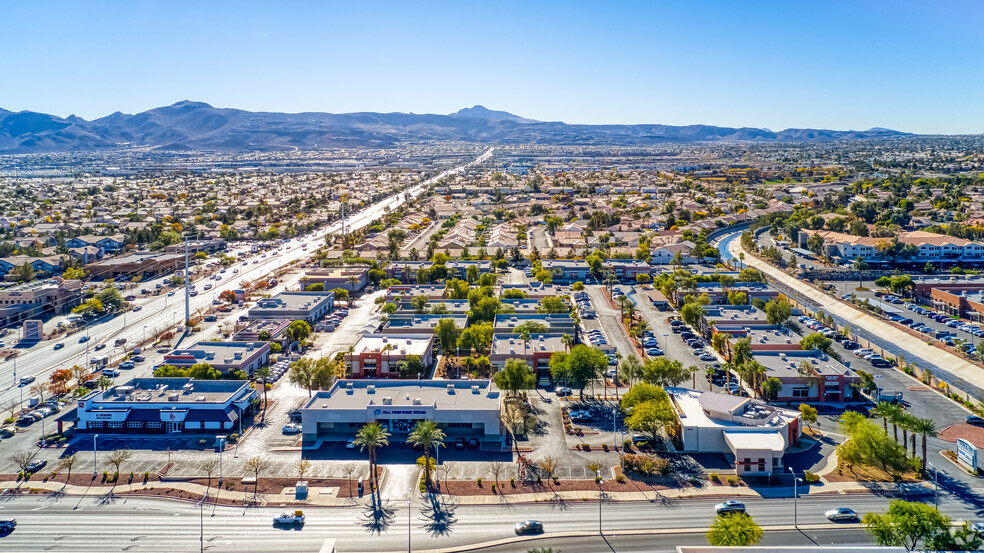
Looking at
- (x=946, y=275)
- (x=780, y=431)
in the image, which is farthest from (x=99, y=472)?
(x=946, y=275)

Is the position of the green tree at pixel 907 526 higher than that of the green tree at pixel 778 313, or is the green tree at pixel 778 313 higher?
the green tree at pixel 778 313

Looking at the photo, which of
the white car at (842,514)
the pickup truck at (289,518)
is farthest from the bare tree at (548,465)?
the white car at (842,514)

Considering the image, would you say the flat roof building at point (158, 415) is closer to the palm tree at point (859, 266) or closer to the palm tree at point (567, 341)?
the palm tree at point (567, 341)

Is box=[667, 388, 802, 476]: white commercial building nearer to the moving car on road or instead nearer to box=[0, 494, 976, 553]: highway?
box=[0, 494, 976, 553]: highway

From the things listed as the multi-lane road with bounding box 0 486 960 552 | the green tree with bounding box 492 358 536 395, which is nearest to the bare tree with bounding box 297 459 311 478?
the multi-lane road with bounding box 0 486 960 552

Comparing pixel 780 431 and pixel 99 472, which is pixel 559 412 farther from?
pixel 99 472

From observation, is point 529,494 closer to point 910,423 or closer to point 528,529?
point 528,529

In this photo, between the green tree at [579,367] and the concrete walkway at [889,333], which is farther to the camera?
the concrete walkway at [889,333]

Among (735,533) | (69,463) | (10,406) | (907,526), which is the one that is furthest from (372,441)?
(10,406)
